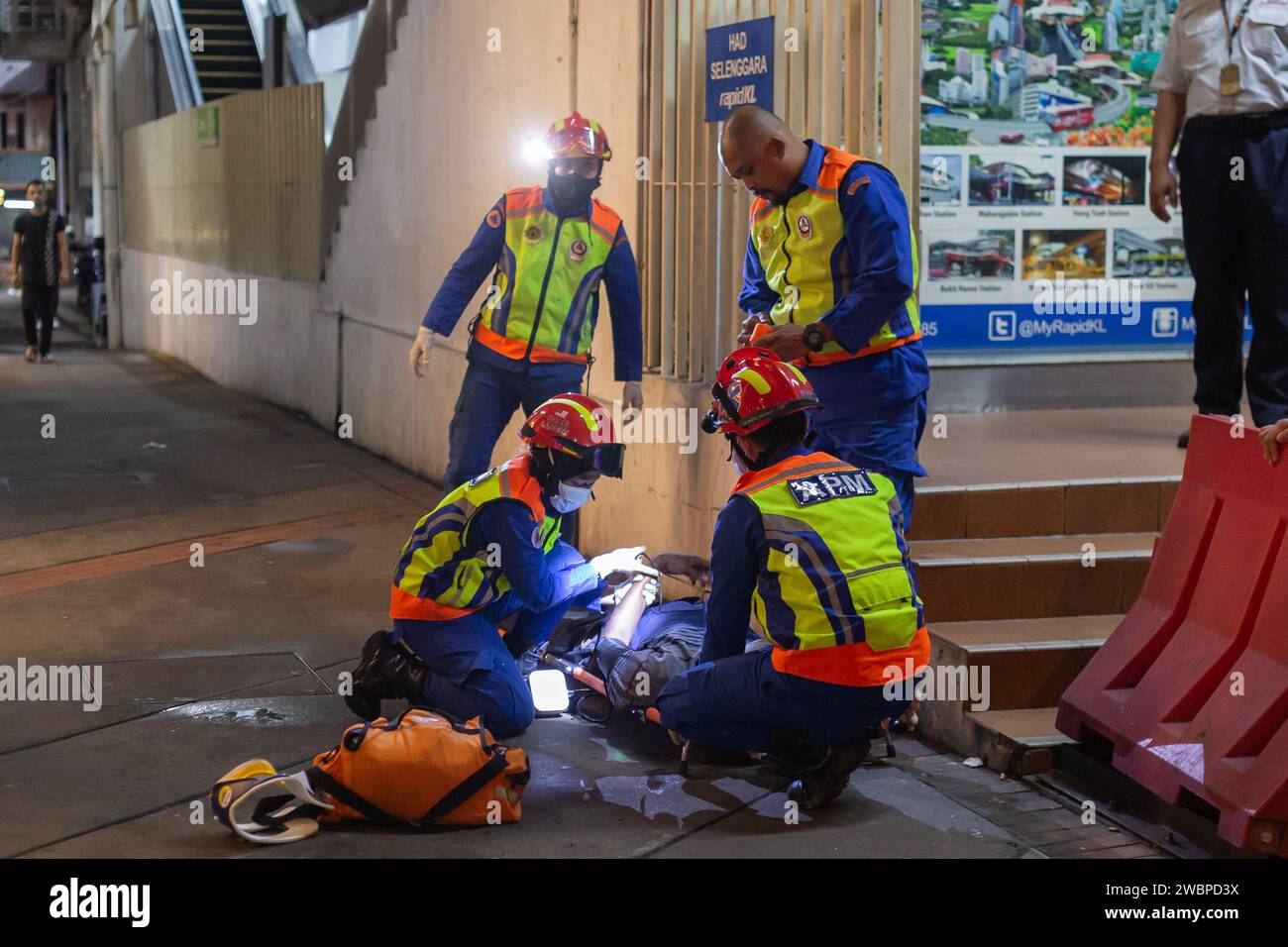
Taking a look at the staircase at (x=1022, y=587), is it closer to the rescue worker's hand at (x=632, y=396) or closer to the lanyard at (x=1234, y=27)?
the rescue worker's hand at (x=632, y=396)

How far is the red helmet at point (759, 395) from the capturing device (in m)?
4.78

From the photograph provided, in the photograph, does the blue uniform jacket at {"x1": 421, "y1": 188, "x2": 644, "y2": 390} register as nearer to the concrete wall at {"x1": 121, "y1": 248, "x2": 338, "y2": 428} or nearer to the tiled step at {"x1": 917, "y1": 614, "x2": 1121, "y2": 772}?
the tiled step at {"x1": 917, "y1": 614, "x2": 1121, "y2": 772}

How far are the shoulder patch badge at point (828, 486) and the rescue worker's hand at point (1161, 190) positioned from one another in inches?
92.0

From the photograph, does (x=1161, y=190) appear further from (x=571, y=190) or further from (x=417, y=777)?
(x=417, y=777)

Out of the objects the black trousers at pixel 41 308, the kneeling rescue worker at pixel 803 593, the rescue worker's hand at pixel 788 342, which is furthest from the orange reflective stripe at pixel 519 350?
the black trousers at pixel 41 308

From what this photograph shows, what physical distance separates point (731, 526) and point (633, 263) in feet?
9.00

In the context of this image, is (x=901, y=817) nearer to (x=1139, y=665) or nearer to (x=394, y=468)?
(x=1139, y=665)

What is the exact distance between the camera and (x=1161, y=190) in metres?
6.30

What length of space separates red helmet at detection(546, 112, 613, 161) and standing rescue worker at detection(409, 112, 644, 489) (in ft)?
0.18

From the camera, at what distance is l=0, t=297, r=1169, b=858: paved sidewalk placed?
459 cm

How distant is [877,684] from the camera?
4711mm

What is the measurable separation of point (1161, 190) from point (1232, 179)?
29 centimetres
